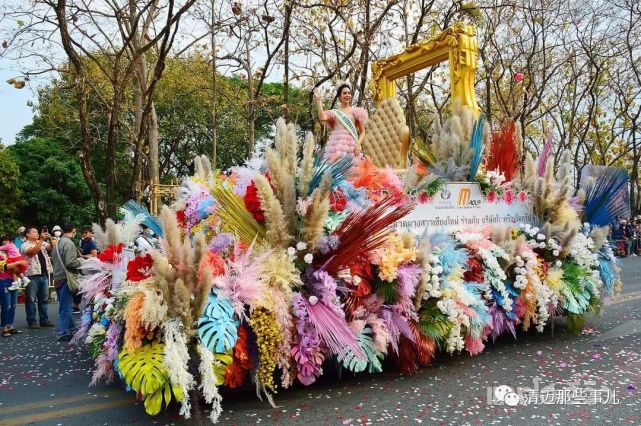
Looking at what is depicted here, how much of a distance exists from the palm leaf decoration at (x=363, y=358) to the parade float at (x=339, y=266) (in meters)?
0.02

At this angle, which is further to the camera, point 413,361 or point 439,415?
point 413,361

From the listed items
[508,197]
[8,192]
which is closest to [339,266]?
[508,197]

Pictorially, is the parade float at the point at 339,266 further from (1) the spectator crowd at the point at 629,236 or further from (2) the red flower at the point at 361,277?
(1) the spectator crowd at the point at 629,236

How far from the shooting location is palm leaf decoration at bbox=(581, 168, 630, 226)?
6203 millimetres

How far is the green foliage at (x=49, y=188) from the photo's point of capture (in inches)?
917

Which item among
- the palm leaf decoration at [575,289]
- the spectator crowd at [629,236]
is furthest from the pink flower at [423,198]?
the spectator crowd at [629,236]

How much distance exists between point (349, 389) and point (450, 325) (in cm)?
104

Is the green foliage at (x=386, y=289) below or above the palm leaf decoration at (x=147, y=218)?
below

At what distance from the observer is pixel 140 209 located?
20.9 feet

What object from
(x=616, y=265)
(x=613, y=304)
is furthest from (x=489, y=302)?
(x=613, y=304)

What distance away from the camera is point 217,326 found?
11.8 feet

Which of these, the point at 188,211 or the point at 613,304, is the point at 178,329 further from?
the point at 613,304

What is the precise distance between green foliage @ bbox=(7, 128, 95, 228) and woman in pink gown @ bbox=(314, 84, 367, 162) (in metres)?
19.1

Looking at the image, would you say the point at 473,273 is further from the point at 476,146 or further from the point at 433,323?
the point at 476,146
